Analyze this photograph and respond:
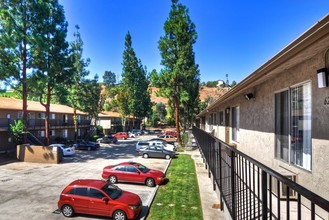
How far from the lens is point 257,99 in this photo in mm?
9750

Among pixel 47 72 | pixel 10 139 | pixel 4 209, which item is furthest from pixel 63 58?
pixel 4 209

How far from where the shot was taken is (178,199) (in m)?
13.8

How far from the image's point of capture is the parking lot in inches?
494

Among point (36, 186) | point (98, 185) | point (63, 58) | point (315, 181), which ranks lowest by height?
point (36, 186)

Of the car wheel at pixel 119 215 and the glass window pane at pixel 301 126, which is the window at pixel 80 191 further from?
the glass window pane at pixel 301 126

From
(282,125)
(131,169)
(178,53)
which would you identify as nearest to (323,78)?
(282,125)

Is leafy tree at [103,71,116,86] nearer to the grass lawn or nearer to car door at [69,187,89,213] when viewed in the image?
the grass lawn

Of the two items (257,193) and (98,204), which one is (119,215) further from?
(257,193)

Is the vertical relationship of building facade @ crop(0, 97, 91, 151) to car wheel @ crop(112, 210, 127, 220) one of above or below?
above

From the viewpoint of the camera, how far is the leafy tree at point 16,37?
27.6 metres

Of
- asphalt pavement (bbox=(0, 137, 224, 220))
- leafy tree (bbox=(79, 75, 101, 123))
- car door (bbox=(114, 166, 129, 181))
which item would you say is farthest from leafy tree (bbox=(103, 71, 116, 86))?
car door (bbox=(114, 166, 129, 181))

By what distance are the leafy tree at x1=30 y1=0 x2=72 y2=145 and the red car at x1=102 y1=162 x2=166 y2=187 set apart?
17.1m

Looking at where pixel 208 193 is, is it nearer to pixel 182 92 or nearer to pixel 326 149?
pixel 326 149

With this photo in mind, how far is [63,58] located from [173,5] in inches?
680
